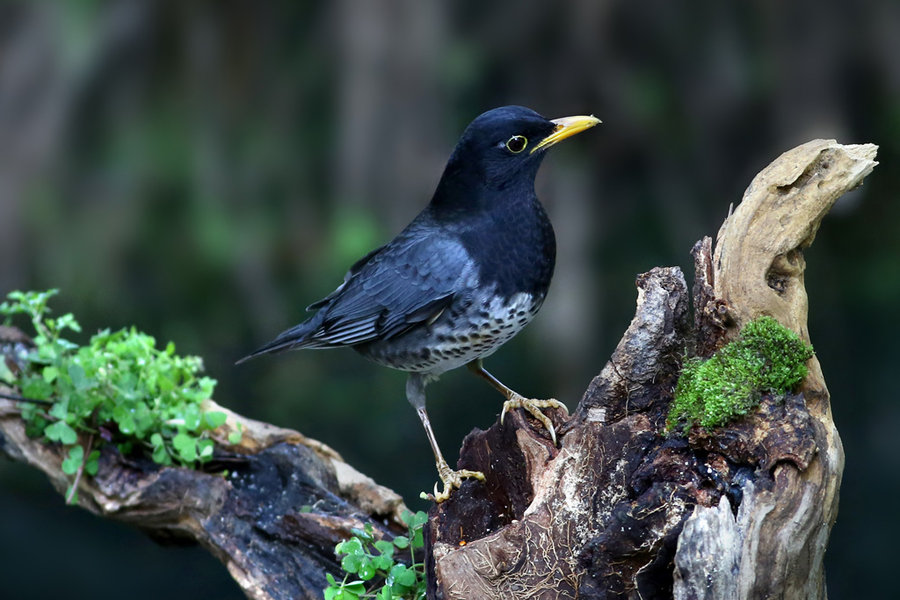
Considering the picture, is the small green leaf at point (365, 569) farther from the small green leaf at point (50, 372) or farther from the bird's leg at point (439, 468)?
the small green leaf at point (50, 372)

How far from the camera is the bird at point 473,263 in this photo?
2.75 metres

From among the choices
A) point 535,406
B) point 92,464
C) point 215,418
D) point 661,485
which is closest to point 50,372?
point 92,464

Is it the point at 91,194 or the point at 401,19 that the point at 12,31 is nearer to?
the point at 91,194

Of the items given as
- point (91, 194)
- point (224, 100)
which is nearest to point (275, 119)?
point (224, 100)

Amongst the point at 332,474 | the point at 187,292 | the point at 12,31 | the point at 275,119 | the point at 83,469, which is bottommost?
the point at 332,474

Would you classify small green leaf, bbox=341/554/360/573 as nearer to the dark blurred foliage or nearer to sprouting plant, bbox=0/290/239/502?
sprouting plant, bbox=0/290/239/502

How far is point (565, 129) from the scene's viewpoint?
2.79 metres

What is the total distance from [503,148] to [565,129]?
18cm

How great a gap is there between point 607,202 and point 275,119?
73.0 inches

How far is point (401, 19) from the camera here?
5.02 m

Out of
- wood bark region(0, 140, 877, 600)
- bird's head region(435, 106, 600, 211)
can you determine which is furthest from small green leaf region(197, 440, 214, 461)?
bird's head region(435, 106, 600, 211)

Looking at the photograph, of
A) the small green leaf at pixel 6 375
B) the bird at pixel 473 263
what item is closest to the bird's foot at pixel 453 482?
the bird at pixel 473 263

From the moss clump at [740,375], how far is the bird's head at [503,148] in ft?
2.88

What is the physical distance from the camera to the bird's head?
2.77 meters
